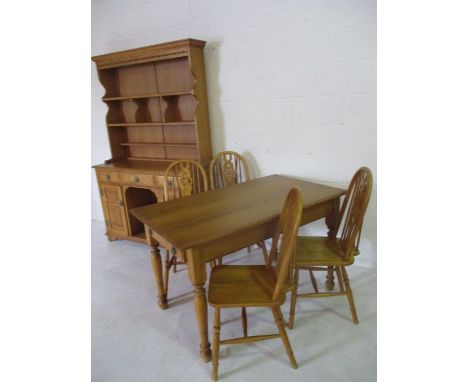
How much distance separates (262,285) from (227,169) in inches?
54.1

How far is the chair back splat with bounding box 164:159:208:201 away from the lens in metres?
2.66

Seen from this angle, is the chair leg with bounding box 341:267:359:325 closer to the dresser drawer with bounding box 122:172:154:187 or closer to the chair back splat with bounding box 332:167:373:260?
the chair back splat with bounding box 332:167:373:260

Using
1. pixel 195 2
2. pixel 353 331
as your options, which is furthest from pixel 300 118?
pixel 353 331

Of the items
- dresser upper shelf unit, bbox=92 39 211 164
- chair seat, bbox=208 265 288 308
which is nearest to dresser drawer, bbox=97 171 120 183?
dresser upper shelf unit, bbox=92 39 211 164

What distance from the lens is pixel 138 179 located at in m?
2.95

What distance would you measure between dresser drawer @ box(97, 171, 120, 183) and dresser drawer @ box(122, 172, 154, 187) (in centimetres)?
9

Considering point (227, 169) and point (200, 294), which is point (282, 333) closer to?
point (200, 294)

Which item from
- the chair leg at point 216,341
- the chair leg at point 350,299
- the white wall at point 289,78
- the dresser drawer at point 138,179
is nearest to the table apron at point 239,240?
the chair leg at point 216,341

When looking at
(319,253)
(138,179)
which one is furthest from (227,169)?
(319,253)

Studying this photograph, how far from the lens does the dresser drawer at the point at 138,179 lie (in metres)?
2.88

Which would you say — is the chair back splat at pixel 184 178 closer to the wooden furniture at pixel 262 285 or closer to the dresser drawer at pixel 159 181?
the dresser drawer at pixel 159 181
